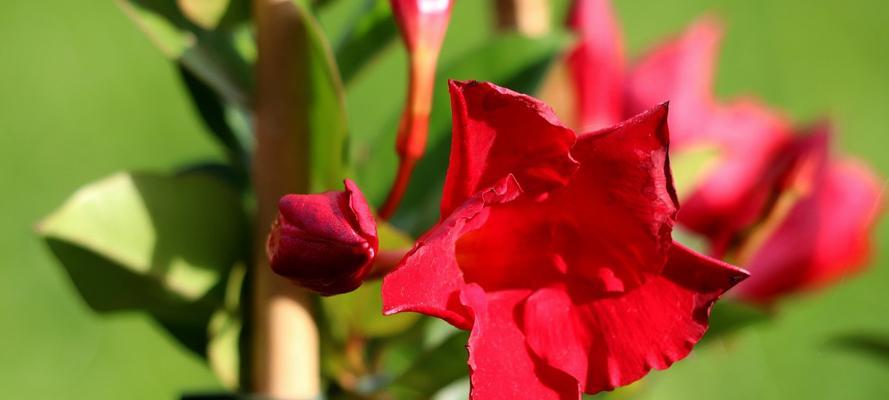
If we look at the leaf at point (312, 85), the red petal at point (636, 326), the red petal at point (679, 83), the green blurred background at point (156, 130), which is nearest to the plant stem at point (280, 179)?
the leaf at point (312, 85)

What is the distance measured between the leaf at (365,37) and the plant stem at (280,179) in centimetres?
4

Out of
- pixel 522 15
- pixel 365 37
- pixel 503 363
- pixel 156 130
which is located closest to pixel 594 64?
pixel 522 15

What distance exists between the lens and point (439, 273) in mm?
292

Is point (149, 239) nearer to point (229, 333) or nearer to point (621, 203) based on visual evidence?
point (229, 333)

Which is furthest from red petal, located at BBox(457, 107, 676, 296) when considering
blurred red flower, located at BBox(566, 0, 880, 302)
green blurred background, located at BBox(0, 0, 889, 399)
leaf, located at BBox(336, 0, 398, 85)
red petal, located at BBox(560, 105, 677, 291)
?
green blurred background, located at BBox(0, 0, 889, 399)

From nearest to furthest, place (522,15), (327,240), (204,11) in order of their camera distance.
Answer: (327,240) → (204,11) → (522,15)

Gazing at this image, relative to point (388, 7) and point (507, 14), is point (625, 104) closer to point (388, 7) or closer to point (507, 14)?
point (507, 14)

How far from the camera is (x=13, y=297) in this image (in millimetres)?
1312

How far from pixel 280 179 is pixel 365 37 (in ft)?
0.21

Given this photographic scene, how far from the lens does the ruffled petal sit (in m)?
0.29

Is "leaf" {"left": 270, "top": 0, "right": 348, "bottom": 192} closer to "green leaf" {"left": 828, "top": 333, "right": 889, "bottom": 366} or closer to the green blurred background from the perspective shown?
"green leaf" {"left": 828, "top": 333, "right": 889, "bottom": 366}

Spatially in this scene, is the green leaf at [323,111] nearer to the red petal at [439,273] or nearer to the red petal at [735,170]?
the red petal at [439,273]

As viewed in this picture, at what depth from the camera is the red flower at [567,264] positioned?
0.29 metres

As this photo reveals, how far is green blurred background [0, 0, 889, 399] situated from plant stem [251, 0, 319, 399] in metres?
0.44
